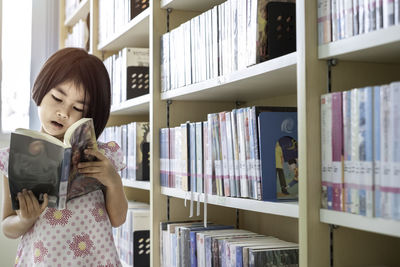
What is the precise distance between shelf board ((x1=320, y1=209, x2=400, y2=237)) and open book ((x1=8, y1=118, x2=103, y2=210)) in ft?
1.96

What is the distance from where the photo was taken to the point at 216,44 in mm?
1583

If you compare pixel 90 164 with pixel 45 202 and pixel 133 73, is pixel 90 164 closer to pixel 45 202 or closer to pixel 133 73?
pixel 45 202

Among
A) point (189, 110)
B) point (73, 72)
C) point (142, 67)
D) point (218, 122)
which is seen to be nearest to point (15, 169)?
point (73, 72)

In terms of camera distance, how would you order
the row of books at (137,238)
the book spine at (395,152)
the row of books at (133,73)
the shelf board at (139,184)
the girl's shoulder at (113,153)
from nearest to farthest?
the book spine at (395,152) → the girl's shoulder at (113,153) → the shelf board at (139,184) → the row of books at (137,238) → the row of books at (133,73)

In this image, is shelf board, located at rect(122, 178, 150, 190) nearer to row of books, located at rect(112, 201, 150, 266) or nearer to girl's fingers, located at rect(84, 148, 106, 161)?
row of books, located at rect(112, 201, 150, 266)

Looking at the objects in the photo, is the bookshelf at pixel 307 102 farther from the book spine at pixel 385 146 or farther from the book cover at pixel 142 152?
the book cover at pixel 142 152

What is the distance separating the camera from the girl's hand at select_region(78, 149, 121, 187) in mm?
1380

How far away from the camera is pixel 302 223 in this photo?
3.62 feet

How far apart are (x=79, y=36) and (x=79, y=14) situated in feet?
0.48

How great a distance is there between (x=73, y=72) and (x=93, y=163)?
0.29 m

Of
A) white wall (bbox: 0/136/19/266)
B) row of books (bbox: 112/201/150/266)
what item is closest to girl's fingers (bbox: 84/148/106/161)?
row of books (bbox: 112/201/150/266)

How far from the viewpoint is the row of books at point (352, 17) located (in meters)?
0.95

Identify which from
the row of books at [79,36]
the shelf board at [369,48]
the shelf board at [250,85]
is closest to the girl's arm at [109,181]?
the shelf board at [250,85]

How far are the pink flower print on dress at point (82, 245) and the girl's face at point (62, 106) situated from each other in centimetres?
30
